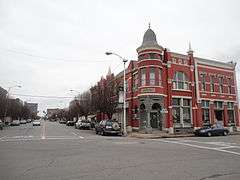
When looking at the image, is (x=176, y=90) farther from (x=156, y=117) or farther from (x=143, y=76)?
(x=143, y=76)

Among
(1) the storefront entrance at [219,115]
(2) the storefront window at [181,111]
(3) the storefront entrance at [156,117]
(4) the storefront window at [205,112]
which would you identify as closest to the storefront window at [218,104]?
(1) the storefront entrance at [219,115]

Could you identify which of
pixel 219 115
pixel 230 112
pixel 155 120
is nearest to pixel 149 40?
pixel 155 120

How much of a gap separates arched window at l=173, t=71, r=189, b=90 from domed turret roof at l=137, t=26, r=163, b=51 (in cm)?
490

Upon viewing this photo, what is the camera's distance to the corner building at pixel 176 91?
1373 inches

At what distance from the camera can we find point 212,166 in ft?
35.6

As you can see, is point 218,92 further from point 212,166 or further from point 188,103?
point 212,166

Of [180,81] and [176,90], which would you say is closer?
[176,90]

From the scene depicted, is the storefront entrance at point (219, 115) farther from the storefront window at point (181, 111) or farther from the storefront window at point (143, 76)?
the storefront window at point (143, 76)

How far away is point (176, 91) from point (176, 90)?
0.13 m

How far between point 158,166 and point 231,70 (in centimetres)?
3702

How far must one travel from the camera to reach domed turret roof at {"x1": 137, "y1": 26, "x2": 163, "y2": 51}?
34812mm

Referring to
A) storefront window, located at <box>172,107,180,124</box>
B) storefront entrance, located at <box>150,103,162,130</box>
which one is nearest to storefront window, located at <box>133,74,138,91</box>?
storefront entrance, located at <box>150,103,162,130</box>

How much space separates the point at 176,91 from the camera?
1454 inches

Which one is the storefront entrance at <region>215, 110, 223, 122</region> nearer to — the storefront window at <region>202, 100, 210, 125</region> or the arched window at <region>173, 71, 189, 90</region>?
the storefront window at <region>202, 100, 210, 125</region>
